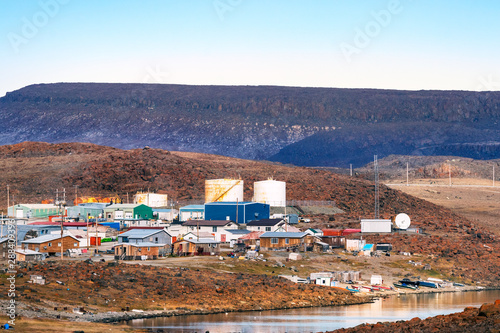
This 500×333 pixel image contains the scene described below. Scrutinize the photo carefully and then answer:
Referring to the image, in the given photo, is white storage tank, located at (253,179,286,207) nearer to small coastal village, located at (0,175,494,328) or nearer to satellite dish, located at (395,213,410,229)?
small coastal village, located at (0,175,494,328)

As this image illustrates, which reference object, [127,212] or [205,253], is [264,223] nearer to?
[205,253]

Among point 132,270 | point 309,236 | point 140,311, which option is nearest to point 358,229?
point 309,236

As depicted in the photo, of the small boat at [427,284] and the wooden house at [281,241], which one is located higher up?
the wooden house at [281,241]

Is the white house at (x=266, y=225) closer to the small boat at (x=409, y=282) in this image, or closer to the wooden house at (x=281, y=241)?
the wooden house at (x=281, y=241)

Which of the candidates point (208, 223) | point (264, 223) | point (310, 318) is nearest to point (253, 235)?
point (264, 223)

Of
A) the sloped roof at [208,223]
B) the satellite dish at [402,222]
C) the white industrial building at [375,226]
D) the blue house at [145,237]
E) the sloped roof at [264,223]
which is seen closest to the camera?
the blue house at [145,237]

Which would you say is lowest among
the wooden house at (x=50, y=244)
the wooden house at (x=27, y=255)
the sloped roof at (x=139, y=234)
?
the wooden house at (x=27, y=255)

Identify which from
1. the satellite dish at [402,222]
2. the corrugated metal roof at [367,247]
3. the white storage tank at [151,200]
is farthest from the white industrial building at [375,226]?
the white storage tank at [151,200]

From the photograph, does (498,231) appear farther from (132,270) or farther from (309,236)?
(132,270)

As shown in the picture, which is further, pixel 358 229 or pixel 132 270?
pixel 358 229
